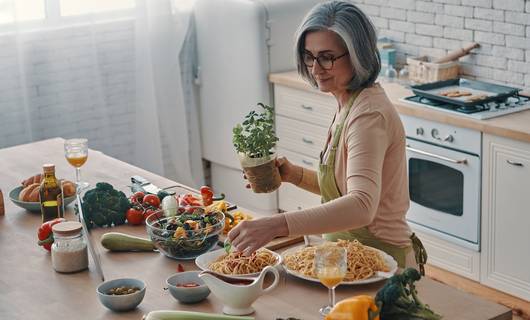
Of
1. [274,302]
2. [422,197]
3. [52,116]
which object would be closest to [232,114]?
[52,116]

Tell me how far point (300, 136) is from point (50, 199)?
250 cm

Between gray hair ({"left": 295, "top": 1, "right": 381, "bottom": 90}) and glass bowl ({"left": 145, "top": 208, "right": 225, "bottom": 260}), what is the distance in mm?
676

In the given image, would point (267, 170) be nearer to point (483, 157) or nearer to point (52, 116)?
point (483, 157)

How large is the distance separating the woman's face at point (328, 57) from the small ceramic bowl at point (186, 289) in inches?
31.1

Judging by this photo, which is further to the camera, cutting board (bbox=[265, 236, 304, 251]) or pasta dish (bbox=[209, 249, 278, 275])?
cutting board (bbox=[265, 236, 304, 251])

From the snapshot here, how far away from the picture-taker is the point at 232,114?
20.4 ft

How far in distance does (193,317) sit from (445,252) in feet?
9.19

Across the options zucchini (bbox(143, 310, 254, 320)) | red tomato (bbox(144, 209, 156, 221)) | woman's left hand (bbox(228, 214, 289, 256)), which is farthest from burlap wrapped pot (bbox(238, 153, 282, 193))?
zucchini (bbox(143, 310, 254, 320))

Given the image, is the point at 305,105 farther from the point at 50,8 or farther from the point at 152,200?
the point at 152,200

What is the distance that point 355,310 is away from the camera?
7.30 ft

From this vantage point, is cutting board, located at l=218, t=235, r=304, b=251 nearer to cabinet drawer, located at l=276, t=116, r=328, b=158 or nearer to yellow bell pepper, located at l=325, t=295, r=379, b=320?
yellow bell pepper, located at l=325, t=295, r=379, b=320

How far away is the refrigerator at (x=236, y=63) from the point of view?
590 centimetres

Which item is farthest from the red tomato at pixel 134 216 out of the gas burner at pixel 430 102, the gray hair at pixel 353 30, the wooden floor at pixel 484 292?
the wooden floor at pixel 484 292

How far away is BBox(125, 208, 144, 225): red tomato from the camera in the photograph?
3.51 metres
